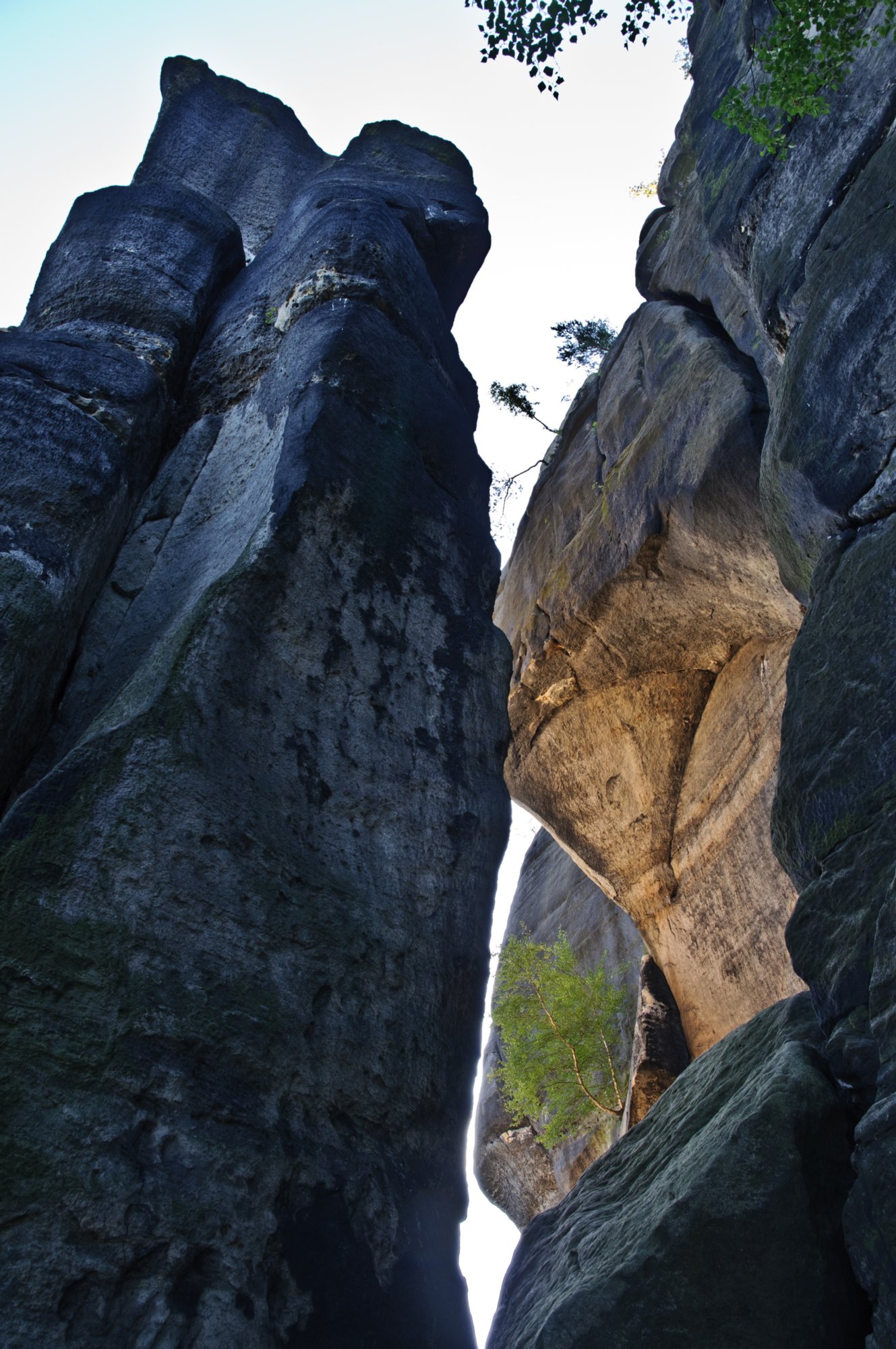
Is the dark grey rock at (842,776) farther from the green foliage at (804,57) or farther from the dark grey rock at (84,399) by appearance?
the dark grey rock at (84,399)

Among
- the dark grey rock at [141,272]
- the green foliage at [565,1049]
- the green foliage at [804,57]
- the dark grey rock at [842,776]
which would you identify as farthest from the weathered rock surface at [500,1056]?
the green foliage at [804,57]

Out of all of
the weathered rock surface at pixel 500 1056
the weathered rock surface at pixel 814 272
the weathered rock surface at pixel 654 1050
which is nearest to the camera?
the weathered rock surface at pixel 814 272

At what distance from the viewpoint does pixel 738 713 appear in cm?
1067

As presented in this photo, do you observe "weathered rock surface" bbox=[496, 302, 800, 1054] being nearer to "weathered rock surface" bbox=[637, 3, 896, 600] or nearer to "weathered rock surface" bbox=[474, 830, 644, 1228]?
"weathered rock surface" bbox=[637, 3, 896, 600]

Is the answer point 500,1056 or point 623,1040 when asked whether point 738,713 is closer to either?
point 623,1040

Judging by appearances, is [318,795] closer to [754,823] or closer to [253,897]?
[253,897]

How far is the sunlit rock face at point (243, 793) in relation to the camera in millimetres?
3076

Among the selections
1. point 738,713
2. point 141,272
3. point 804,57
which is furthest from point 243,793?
point 738,713

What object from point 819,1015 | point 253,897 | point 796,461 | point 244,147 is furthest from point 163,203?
point 819,1015

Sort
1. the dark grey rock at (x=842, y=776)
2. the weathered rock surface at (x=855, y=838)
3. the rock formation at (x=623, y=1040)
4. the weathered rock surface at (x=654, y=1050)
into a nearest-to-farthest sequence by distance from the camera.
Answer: the weathered rock surface at (x=855, y=838), the dark grey rock at (x=842, y=776), the weathered rock surface at (x=654, y=1050), the rock formation at (x=623, y=1040)

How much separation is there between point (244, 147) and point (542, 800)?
25.0 ft

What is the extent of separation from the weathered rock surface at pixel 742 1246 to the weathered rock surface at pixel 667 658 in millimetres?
Result: 6082

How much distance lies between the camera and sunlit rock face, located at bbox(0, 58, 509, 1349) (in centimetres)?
308

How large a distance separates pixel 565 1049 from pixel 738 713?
4906 millimetres
